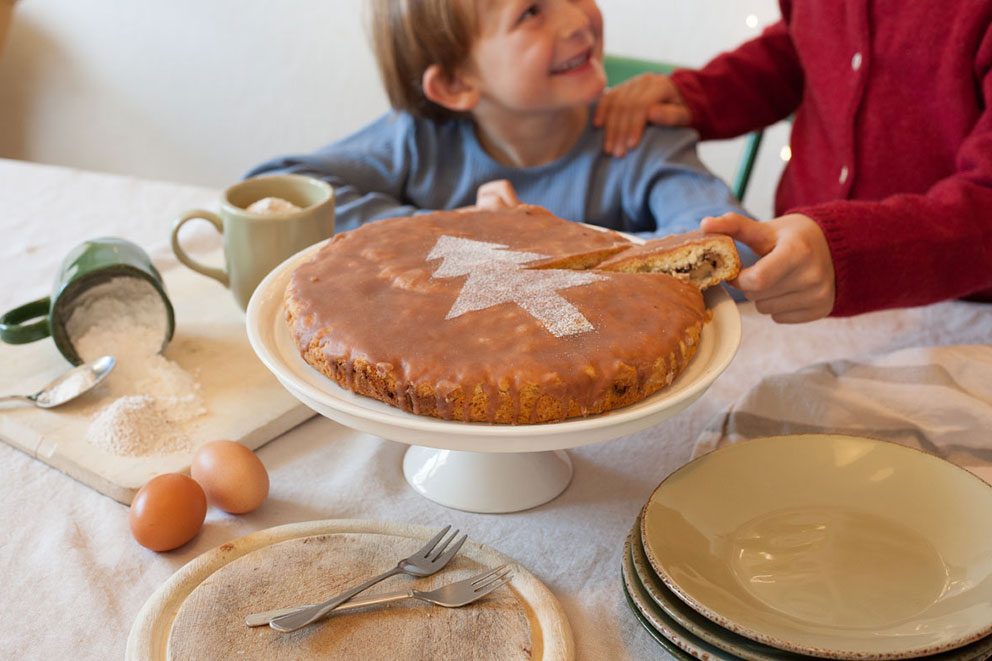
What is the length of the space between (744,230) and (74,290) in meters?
0.71

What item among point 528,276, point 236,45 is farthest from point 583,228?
point 236,45

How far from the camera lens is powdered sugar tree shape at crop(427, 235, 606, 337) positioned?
746 mm

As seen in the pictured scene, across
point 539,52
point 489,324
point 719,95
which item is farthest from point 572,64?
point 489,324

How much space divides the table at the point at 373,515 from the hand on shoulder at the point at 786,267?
13 cm

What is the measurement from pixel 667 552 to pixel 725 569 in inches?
1.9

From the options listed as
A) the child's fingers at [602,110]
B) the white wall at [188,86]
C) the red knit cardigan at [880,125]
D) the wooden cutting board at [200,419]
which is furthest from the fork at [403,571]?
the white wall at [188,86]

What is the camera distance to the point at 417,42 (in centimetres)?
139

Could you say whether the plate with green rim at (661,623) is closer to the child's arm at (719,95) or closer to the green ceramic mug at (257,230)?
the green ceramic mug at (257,230)

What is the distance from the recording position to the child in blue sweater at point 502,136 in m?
1.32

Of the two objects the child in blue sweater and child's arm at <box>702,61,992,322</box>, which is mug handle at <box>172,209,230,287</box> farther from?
child's arm at <box>702,61,992,322</box>

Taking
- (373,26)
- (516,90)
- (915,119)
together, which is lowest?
(915,119)

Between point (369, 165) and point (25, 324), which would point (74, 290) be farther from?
point (369, 165)

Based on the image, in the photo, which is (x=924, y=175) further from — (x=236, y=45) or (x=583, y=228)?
(x=236, y=45)

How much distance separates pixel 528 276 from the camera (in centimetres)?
82
